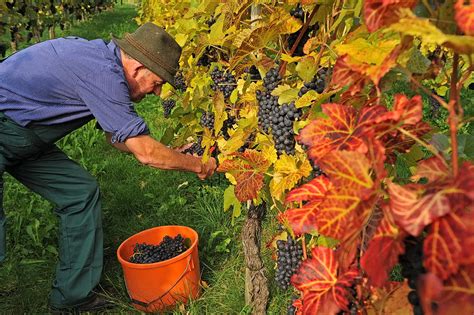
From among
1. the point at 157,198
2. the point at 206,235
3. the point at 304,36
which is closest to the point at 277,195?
the point at 304,36

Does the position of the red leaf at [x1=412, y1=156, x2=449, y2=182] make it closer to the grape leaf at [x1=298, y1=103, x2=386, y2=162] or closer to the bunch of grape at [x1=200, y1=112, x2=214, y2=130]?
the grape leaf at [x1=298, y1=103, x2=386, y2=162]

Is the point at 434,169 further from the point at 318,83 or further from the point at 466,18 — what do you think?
the point at 318,83

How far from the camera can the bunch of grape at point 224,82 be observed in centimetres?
273

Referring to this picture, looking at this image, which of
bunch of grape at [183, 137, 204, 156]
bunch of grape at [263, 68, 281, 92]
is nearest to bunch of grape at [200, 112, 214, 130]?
bunch of grape at [183, 137, 204, 156]

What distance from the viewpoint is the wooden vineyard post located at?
8.25 ft

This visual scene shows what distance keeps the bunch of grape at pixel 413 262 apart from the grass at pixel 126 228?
5.88 feet

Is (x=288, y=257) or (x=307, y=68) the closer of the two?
(x=307, y=68)

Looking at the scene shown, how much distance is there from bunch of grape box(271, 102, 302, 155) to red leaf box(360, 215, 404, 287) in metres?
0.93

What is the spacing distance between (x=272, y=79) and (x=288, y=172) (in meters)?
0.41

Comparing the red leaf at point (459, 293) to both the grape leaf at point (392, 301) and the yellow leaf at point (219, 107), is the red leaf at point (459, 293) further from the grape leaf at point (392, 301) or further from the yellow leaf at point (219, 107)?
the yellow leaf at point (219, 107)

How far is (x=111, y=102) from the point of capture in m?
2.30

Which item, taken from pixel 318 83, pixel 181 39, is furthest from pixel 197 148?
pixel 318 83

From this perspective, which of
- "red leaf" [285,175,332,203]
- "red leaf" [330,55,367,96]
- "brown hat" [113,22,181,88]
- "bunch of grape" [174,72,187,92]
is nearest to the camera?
"red leaf" [330,55,367,96]

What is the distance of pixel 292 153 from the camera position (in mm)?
1857
